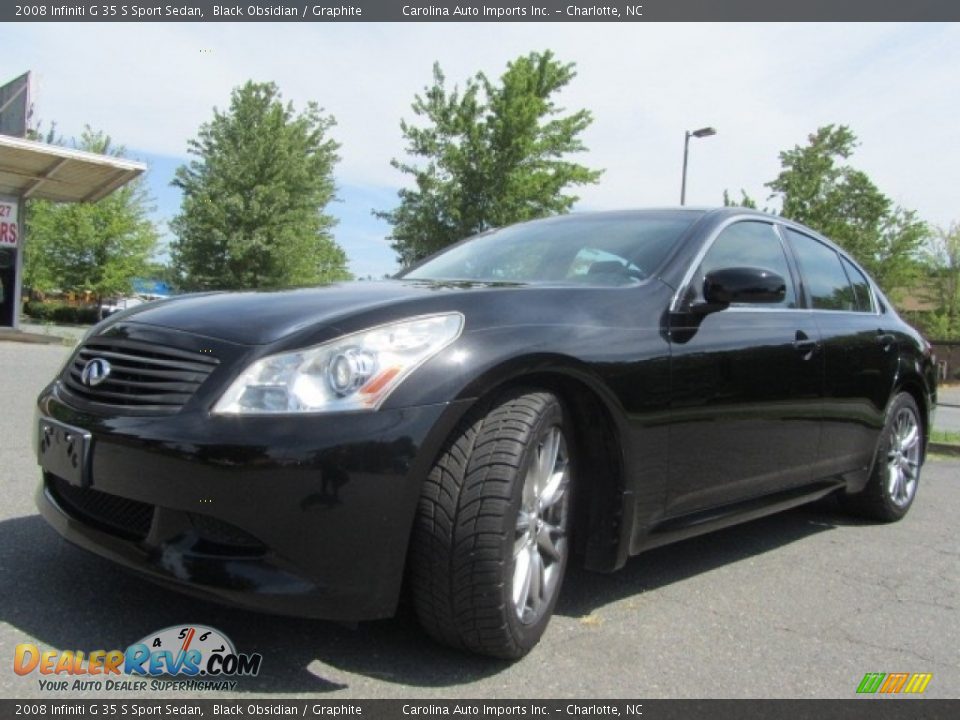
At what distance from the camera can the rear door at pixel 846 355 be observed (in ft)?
13.7

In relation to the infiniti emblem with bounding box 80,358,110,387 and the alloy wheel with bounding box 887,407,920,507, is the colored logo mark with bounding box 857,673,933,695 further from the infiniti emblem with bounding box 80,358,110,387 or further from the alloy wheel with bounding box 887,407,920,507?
the infiniti emblem with bounding box 80,358,110,387

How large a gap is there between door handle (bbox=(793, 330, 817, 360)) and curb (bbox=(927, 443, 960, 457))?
5548 millimetres

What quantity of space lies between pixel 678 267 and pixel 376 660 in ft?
6.19

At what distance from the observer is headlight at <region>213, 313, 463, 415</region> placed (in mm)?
2254

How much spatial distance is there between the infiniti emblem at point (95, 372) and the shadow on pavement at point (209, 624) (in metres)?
0.57

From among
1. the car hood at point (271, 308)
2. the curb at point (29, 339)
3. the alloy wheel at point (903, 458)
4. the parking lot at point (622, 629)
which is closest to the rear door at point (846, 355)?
the alloy wheel at point (903, 458)

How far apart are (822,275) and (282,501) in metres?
3.41

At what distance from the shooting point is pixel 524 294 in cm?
278

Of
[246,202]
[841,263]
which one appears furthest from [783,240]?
[246,202]

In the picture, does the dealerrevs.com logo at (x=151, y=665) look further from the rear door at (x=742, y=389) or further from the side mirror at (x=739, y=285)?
the side mirror at (x=739, y=285)

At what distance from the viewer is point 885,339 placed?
4770 millimetres

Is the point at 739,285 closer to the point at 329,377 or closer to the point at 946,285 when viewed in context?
the point at 329,377

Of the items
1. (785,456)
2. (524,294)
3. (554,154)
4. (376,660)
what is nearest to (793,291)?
(785,456)
